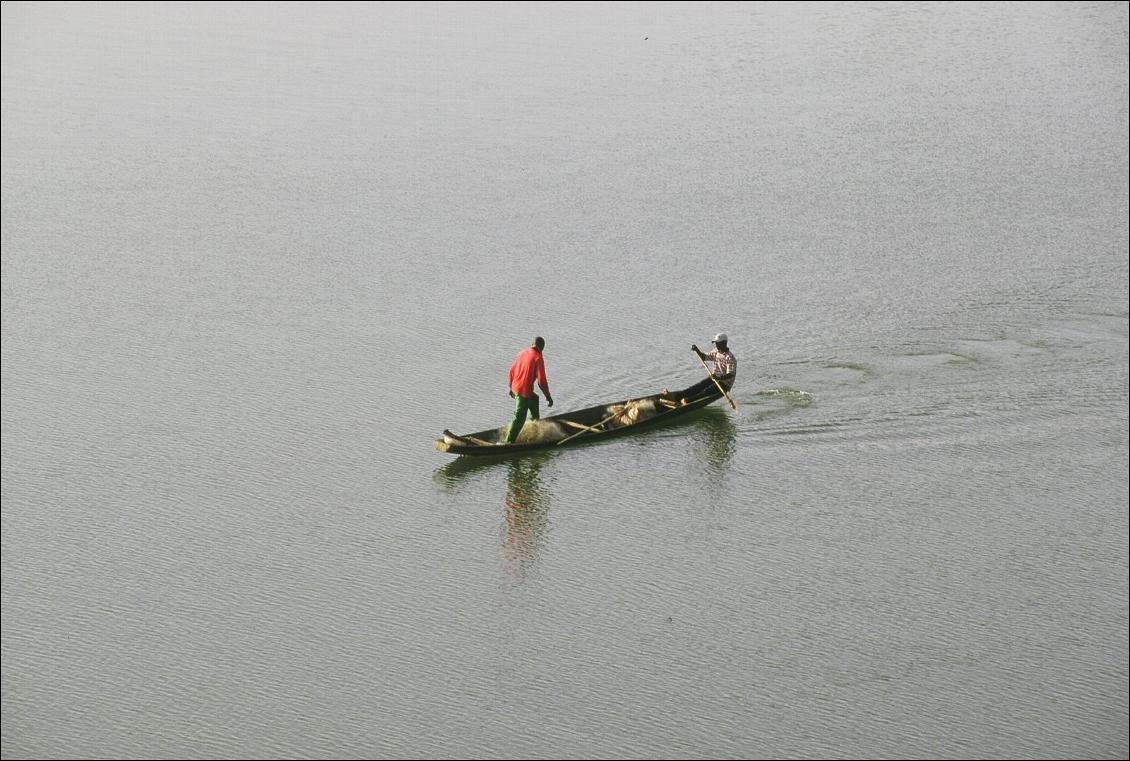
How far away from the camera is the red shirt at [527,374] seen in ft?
47.5

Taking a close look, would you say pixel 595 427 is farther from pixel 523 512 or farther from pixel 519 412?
pixel 523 512

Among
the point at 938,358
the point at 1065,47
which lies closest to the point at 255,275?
the point at 938,358

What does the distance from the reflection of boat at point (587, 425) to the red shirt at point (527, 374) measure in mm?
361

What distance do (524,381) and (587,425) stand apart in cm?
98

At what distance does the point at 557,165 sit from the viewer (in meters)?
24.5

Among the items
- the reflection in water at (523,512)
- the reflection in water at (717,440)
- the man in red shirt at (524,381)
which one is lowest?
the reflection in water at (523,512)

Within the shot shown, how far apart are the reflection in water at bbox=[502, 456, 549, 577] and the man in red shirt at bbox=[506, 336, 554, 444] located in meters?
0.35

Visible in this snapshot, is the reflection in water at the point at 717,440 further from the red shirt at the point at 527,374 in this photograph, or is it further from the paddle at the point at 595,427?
the red shirt at the point at 527,374

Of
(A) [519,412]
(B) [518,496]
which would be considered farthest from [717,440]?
(B) [518,496]

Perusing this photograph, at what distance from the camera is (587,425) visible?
1504 centimetres

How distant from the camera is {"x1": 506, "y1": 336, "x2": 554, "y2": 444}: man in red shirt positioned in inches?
570

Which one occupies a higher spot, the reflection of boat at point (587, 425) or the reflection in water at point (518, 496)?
the reflection of boat at point (587, 425)

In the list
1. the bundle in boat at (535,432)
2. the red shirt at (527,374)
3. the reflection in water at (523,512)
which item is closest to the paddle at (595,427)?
the bundle in boat at (535,432)

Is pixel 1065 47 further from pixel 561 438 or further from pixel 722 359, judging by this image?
pixel 561 438
